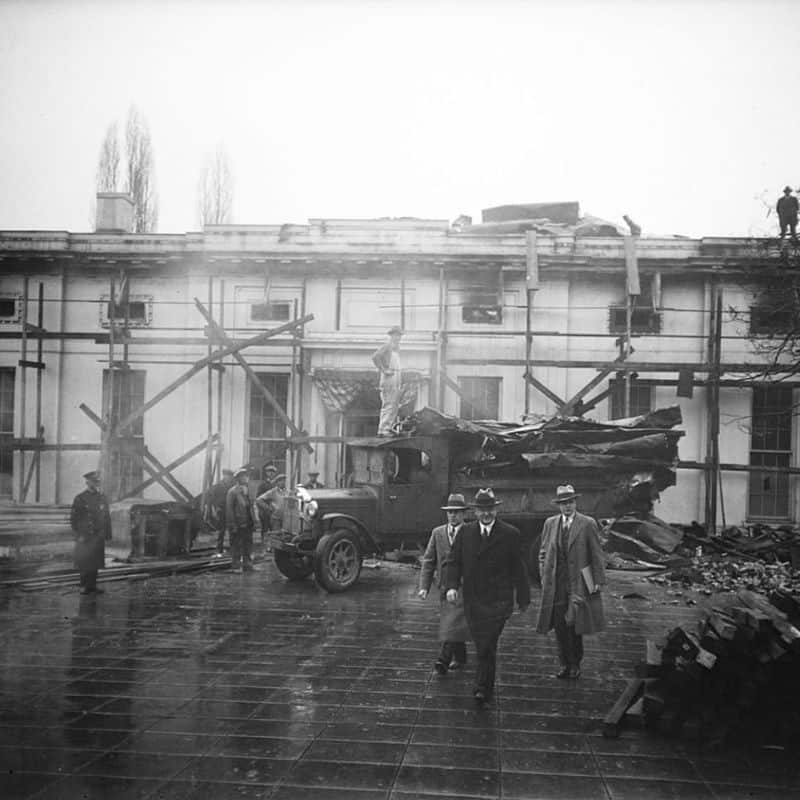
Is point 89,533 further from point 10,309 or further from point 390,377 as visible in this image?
point 10,309

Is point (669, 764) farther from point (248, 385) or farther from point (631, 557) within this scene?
point (248, 385)

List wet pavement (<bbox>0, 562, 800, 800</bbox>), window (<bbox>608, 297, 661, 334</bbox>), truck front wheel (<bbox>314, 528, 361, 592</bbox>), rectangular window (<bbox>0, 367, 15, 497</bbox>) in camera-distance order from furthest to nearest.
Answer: rectangular window (<bbox>0, 367, 15, 497</bbox>), window (<bbox>608, 297, 661, 334</bbox>), truck front wheel (<bbox>314, 528, 361, 592</bbox>), wet pavement (<bbox>0, 562, 800, 800</bbox>)

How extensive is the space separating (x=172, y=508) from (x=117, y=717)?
8.70 m

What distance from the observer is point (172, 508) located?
14.5 metres

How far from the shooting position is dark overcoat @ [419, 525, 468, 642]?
7.07m

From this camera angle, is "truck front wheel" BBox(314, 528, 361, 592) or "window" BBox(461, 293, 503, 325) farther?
"window" BBox(461, 293, 503, 325)

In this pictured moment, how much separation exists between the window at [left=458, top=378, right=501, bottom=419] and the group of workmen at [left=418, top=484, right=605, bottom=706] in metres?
11.5

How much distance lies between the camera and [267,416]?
65.0 ft

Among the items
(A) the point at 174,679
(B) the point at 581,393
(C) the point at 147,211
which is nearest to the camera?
(A) the point at 174,679

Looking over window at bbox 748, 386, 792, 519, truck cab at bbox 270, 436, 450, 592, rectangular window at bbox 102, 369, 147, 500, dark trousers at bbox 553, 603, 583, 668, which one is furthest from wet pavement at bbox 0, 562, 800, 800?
window at bbox 748, 386, 792, 519

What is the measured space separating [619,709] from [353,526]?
21.2ft

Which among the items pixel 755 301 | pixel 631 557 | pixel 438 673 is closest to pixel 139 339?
pixel 631 557

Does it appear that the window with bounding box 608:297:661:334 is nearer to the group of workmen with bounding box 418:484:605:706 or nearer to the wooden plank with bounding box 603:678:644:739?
the group of workmen with bounding box 418:484:605:706

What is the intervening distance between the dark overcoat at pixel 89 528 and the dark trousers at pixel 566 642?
6893 mm
